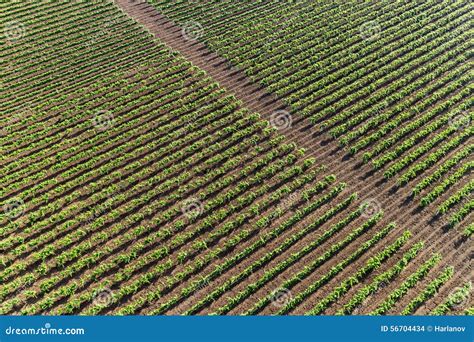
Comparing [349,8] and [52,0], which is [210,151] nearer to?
[349,8]

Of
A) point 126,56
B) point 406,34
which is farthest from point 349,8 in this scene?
point 126,56

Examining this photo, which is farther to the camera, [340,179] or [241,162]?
[241,162]

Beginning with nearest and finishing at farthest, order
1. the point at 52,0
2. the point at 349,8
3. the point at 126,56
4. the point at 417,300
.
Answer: the point at 417,300
the point at 126,56
the point at 349,8
the point at 52,0

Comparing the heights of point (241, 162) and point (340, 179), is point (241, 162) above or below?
above
